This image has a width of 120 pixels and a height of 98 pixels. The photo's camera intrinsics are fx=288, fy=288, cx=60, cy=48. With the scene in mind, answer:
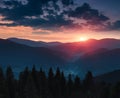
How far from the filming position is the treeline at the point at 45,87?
8071 cm

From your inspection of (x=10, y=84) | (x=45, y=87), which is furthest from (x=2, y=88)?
(x=45, y=87)

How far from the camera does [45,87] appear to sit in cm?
9856

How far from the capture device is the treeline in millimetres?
80713

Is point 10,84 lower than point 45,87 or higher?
higher

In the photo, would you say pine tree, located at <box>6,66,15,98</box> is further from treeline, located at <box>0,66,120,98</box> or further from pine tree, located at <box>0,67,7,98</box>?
pine tree, located at <box>0,67,7,98</box>

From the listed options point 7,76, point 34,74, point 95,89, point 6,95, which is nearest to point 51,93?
point 34,74

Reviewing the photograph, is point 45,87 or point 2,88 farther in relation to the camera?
point 45,87

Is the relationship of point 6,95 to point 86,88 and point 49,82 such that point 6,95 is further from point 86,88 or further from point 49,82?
point 86,88

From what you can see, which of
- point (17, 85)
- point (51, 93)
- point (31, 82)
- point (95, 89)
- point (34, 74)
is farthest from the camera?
point (95, 89)

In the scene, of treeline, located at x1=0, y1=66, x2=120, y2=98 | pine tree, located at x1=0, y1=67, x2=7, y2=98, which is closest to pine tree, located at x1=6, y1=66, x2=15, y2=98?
treeline, located at x1=0, y1=66, x2=120, y2=98

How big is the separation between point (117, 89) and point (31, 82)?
3092 centimetres

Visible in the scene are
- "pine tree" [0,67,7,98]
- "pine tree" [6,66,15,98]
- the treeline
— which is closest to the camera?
"pine tree" [0,67,7,98]

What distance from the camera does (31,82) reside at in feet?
263

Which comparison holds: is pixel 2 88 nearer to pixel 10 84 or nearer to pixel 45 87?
pixel 10 84
